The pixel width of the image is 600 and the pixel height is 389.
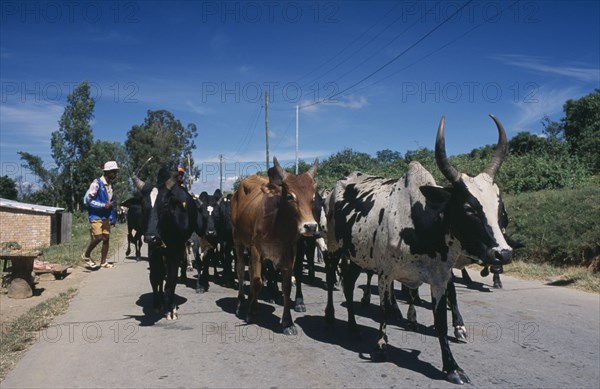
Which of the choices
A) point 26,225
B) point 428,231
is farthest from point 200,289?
point 26,225

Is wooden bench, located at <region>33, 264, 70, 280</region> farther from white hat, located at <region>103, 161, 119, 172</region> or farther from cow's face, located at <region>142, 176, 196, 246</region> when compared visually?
cow's face, located at <region>142, 176, 196, 246</region>

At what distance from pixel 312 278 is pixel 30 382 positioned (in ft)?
20.5

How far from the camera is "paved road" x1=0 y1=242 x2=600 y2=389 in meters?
4.39

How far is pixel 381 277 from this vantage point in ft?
16.3

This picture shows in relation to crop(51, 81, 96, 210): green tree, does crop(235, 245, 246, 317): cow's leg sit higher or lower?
lower

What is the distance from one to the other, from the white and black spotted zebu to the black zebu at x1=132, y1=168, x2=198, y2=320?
2.47m

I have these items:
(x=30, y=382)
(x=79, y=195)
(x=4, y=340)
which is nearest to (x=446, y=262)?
(x=30, y=382)

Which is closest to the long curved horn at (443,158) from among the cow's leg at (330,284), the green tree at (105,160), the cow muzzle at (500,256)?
the cow muzzle at (500,256)

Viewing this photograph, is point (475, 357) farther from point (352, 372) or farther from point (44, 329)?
point (44, 329)

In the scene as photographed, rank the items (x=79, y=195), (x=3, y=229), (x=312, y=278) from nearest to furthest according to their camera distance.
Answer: (x=312, y=278)
(x=3, y=229)
(x=79, y=195)

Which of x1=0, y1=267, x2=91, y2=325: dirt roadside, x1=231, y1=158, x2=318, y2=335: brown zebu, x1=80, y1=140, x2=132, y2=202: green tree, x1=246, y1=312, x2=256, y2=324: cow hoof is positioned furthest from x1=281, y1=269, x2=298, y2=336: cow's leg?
x1=80, y1=140, x2=132, y2=202: green tree

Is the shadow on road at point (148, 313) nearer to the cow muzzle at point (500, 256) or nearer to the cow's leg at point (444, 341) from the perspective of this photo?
the cow's leg at point (444, 341)

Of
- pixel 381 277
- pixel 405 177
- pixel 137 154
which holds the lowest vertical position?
pixel 381 277

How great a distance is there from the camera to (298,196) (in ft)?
18.6
